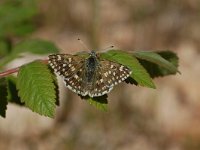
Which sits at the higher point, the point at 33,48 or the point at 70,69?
the point at 33,48

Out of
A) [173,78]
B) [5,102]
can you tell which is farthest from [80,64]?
[173,78]

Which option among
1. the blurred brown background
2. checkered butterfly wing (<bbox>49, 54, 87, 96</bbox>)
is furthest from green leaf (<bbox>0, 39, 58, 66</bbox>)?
the blurred brown background

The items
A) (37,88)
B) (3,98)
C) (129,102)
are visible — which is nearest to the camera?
(37,88)

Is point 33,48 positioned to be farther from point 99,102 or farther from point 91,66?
point 99,102

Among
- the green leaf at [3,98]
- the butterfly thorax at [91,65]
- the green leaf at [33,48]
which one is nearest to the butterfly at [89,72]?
the butterfly thorax at [91,65]

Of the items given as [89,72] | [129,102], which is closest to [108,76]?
[89,72]

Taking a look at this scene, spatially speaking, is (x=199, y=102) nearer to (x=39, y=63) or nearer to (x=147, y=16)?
(x=147, y=16)

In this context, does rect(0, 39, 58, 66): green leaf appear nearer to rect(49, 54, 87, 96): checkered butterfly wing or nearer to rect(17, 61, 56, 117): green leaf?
rect(49, 54, 87, 96): checkered butterfly wing
